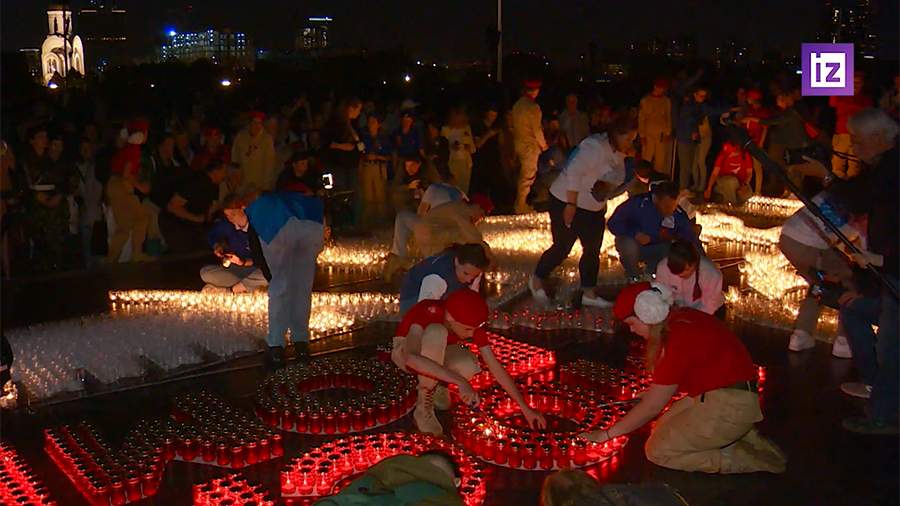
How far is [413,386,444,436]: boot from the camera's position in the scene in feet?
19.0

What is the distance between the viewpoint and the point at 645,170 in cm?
901

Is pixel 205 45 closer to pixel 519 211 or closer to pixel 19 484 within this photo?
pixel 519 211

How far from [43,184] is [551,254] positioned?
5335 millimetres

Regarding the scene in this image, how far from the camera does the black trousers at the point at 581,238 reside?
8.36 metres

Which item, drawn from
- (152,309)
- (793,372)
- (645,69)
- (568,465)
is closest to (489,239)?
(152,309)

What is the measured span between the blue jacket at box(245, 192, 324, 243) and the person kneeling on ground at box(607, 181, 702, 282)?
289 centimetres

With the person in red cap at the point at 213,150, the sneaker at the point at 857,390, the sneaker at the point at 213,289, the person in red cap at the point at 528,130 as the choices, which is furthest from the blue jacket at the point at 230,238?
the person in red cap at the point at 528,130

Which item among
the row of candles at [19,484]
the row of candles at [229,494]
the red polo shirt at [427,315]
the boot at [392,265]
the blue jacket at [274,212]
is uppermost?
the blue jacket at [274,212]

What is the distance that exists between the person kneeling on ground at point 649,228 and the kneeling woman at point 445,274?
2190mm

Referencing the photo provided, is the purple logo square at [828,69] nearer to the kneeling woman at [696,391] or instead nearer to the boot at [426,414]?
the kneeling woman at [696,391]

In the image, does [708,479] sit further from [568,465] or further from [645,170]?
[645,170]

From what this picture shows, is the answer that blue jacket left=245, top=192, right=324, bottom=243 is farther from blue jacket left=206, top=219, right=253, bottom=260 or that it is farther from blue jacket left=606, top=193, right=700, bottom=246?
blue jacket left=606, top=193, right=700, bottom=246

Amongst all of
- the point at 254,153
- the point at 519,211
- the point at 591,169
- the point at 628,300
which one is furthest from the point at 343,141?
the point at 628,300

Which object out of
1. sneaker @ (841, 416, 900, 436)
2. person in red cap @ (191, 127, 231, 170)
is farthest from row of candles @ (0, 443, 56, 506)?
person in red cap @ (191, 127, 231, 170)
